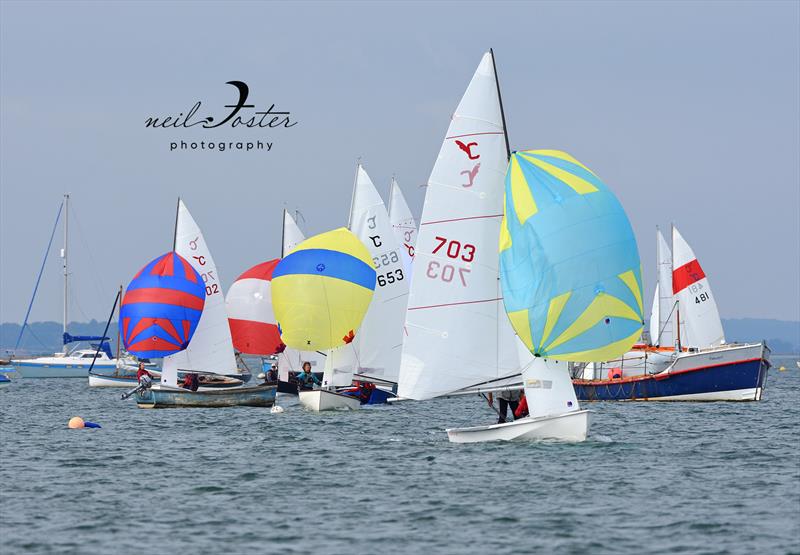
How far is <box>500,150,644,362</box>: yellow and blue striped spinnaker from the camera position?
28703 millimetres

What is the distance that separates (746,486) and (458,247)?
9321 mm

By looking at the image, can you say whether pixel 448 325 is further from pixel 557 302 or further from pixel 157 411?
pixel 157 411

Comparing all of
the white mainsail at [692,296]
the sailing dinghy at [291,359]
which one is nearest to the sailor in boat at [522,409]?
the sailing dinghy at [291,359]

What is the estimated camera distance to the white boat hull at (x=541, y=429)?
96.0 feet

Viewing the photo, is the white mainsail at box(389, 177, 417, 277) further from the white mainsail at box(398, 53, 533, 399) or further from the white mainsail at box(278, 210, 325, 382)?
the white mainsail at box(398, 53, 533, 399)

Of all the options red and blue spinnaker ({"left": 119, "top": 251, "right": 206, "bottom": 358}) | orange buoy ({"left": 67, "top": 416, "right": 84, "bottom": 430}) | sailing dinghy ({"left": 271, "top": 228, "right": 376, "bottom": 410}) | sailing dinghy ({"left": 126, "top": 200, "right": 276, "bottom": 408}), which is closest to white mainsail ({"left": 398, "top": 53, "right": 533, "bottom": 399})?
orange buoy ({"left": 67, "top": 416, "right": 84, "bottom": 430})

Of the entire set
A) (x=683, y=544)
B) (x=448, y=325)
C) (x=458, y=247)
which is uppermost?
(x=458, y=247)

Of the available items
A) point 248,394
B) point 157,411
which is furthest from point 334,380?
point 157,411

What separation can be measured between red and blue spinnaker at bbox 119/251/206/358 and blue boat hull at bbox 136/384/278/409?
160 centimetres

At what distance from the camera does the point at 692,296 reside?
6147 centimetres

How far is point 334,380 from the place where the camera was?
49625 mm

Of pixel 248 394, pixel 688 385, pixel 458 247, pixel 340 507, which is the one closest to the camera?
pixel 340 507

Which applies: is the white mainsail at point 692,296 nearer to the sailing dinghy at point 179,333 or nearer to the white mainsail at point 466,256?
the sailing dinghy at point 179,333

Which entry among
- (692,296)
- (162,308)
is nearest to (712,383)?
(692,296)
